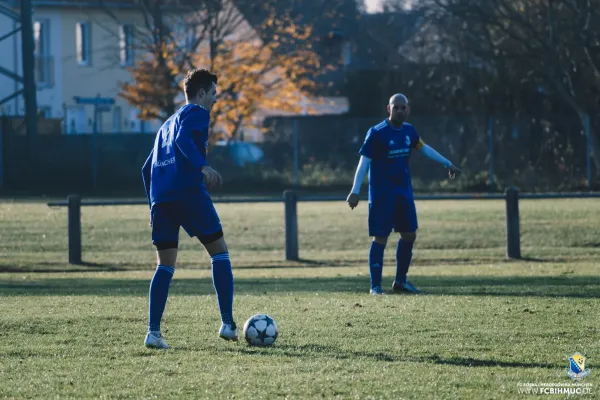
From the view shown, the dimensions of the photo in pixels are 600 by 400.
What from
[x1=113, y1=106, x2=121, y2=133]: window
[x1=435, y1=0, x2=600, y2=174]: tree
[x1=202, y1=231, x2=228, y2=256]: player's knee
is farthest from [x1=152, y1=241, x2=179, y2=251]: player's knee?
[x1=113, y1=106, x2=121, y2=133]: window

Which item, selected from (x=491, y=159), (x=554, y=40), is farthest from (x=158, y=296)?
(x=554, y=40)

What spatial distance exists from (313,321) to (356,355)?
79.9 inches

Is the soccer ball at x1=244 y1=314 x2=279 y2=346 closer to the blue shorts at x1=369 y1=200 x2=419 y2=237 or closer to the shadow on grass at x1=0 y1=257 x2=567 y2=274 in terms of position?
the blue shorts at x1=369 y1=200 x2=419 y2=237

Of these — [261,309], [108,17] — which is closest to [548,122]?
[108,17]

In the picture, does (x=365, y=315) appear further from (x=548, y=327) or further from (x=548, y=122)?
(x=548, y=122)

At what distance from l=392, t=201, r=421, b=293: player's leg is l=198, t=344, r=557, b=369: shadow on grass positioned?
14.8ft

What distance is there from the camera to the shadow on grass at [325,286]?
41.2 ft

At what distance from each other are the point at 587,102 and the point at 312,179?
9.02 m

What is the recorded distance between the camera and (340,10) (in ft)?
204

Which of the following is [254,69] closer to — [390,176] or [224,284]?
[390,176]

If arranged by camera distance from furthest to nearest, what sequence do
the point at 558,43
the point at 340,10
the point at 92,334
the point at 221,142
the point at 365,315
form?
the point at 340,10
the point at 221,142
the point at 558,43
the point at 365,315
the point at 92,334

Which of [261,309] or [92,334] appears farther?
[261,309]

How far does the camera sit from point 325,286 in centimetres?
1389

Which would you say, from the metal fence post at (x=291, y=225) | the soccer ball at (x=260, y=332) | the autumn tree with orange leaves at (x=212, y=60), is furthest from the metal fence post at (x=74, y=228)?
the autumn tree with orange leaves at (x=212, y=60)
